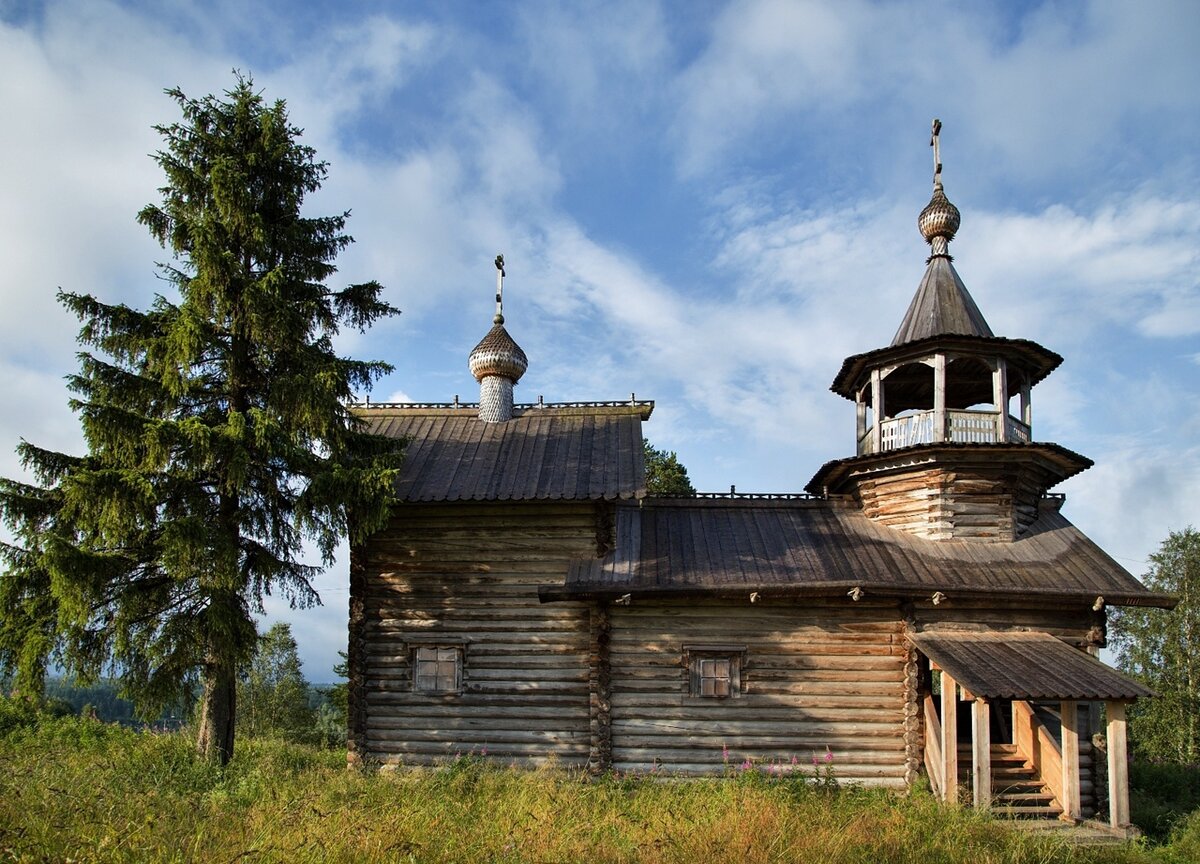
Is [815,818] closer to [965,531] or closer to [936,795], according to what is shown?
[936,795]

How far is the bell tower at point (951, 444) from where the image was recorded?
1545 centimetres

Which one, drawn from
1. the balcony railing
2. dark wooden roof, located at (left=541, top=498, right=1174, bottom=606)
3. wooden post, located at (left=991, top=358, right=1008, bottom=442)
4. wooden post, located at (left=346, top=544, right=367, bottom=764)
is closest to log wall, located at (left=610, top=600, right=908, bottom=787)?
dark wooden roof, located at (left=541, top=498, right=1174, bottom=606)

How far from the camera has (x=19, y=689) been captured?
11.0 metres

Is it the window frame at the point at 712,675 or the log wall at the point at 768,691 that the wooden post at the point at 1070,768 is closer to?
the log wall at the point at 768,691

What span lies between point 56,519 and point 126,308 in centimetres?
313

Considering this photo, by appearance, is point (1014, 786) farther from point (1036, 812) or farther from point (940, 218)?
point (940, 218)

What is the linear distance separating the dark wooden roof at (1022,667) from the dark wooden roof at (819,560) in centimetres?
75

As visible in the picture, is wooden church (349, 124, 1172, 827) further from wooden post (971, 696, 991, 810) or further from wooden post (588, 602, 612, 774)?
wooden post (971, 696, 991, 810)

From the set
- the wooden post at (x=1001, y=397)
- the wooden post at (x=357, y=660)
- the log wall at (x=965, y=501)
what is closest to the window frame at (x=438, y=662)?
the wooden post at (x=357, y=660)

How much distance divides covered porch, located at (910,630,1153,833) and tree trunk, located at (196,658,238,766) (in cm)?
1070

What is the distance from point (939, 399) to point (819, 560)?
3.94m

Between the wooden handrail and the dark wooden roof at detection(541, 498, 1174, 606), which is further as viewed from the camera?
the dark wooden roof at detection(541, 498, 1174, 606)

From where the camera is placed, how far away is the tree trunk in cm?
→ 1198

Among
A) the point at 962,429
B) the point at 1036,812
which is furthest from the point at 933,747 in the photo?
the point at 962,429
